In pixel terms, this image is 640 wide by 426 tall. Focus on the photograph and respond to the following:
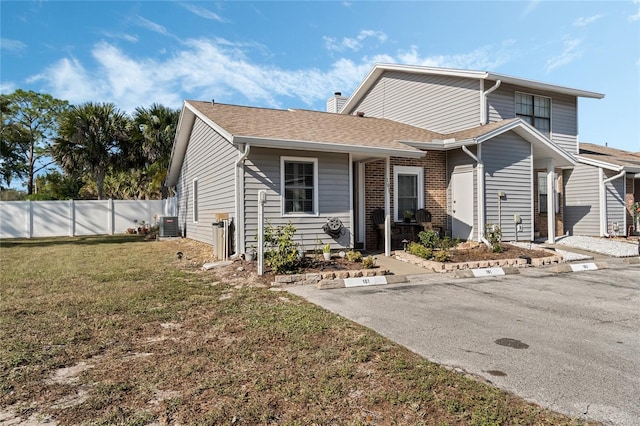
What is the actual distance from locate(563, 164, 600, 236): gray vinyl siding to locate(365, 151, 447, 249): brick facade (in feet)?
21.9

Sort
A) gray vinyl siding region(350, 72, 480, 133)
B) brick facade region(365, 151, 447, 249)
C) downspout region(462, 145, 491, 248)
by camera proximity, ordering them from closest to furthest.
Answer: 1. downspout region(462, 145, 491, 248)
2. brick facade region(365, 151, 447, 249)
3. gray vinyl siding region(350, 72, 480, 133)

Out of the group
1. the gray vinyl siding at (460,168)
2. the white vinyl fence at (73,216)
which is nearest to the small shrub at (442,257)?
the gray vinyl siding at (460,168)

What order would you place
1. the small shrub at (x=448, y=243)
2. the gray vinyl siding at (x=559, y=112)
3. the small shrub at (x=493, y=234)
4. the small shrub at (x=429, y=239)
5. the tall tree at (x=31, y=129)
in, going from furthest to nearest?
the tall tree at (x=31, y=129), the gray vinyl siding at (x=559, y=112), the small shrub at (x=493, y=234), the small shrub at (x=429, y=239), the small shrub at (x=448, y=243)

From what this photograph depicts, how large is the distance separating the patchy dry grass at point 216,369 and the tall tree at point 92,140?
16177 mm

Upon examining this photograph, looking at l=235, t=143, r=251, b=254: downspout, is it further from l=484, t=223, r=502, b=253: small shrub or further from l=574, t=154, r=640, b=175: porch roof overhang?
l=574, t=154, r=640, b=175: porch roof overhang

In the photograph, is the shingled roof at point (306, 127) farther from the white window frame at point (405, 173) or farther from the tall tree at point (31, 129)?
the tall tree at point (31, 129)

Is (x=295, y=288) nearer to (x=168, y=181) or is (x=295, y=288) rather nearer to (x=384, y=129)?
(x=384, y=129)

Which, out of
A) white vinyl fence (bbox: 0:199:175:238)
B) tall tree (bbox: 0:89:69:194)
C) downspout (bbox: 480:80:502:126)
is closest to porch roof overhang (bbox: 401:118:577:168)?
downspout (bbox: 480:80:502:126)

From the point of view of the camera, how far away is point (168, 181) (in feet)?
63.7

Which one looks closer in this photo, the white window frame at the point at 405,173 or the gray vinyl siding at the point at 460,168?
the gray vinyl siding at the point at 460,168

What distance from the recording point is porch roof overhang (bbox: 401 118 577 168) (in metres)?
11.0

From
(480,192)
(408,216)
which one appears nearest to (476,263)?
(408,216)

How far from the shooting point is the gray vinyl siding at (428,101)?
44.1 ft

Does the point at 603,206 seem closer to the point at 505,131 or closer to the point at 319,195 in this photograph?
the point at 505,131
